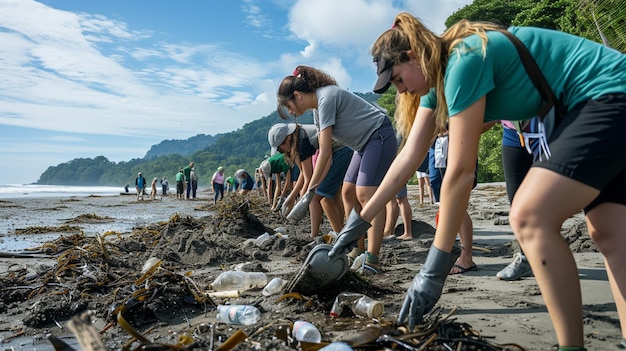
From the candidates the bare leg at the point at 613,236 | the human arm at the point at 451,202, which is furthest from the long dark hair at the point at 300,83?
the bare leg at the point at 613,236

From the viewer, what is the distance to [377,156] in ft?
13.1

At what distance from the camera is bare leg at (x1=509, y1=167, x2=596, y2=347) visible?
62.1 inches

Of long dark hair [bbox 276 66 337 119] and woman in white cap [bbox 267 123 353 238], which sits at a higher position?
long dark hair [bbox 276 66 337 119]

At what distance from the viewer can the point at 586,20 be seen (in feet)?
47.0

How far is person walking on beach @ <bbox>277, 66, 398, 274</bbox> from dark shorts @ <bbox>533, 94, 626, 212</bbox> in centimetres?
228

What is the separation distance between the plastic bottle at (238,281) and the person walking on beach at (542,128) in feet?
4.94

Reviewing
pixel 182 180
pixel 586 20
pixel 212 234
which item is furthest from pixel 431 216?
pixel 182 180

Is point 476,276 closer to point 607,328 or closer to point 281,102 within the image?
point 607,328

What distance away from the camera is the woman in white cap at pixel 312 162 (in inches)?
201

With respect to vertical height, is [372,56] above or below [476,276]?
above

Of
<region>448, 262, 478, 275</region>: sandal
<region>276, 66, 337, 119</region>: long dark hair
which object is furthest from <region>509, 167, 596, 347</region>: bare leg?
<region>276, 66, 337, 119</region>: long dark hair

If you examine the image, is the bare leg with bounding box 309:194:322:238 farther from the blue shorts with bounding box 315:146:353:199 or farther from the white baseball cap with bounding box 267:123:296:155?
the white baseball cap with bounding box 267:123:296:155

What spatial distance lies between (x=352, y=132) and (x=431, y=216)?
5336mm

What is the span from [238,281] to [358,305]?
1.17 metres
